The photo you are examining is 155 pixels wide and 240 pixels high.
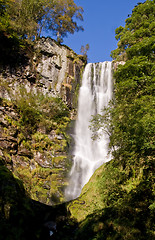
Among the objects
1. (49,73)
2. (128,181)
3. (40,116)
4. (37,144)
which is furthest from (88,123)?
(128,181)

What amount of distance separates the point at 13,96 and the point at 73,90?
8614mm

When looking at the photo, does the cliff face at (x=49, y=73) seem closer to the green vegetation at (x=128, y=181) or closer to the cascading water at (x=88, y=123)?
the cascading water at (x=88, y=123)

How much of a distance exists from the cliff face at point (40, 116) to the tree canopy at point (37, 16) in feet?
8.76

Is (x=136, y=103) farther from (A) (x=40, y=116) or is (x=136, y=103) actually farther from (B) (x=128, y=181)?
(A) (x=40, y=116)

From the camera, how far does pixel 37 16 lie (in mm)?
24016

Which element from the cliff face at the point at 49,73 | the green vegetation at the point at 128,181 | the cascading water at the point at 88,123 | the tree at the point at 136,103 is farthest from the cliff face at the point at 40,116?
the tree at the point at 136,103

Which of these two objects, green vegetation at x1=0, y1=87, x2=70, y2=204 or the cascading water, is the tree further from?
green vegetation at x1=0, y1=87, x2=70, y2=204

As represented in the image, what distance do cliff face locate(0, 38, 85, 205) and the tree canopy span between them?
8.76 ft

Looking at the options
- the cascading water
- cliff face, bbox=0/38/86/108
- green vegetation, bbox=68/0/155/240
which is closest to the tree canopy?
cliff face, bbox=0/38/86/108

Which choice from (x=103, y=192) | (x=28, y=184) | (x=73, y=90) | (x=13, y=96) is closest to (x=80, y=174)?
(x=28, y=184)

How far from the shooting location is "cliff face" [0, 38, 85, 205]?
1209 centimetres

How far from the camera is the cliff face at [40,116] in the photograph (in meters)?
12.1

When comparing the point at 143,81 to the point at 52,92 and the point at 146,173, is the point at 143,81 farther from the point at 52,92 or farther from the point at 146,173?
the point at 52,92

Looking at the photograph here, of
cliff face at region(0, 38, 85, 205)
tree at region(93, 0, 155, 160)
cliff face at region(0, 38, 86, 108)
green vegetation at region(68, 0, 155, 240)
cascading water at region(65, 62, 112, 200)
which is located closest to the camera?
green vegetation at region(68, 0, 155, 240)
